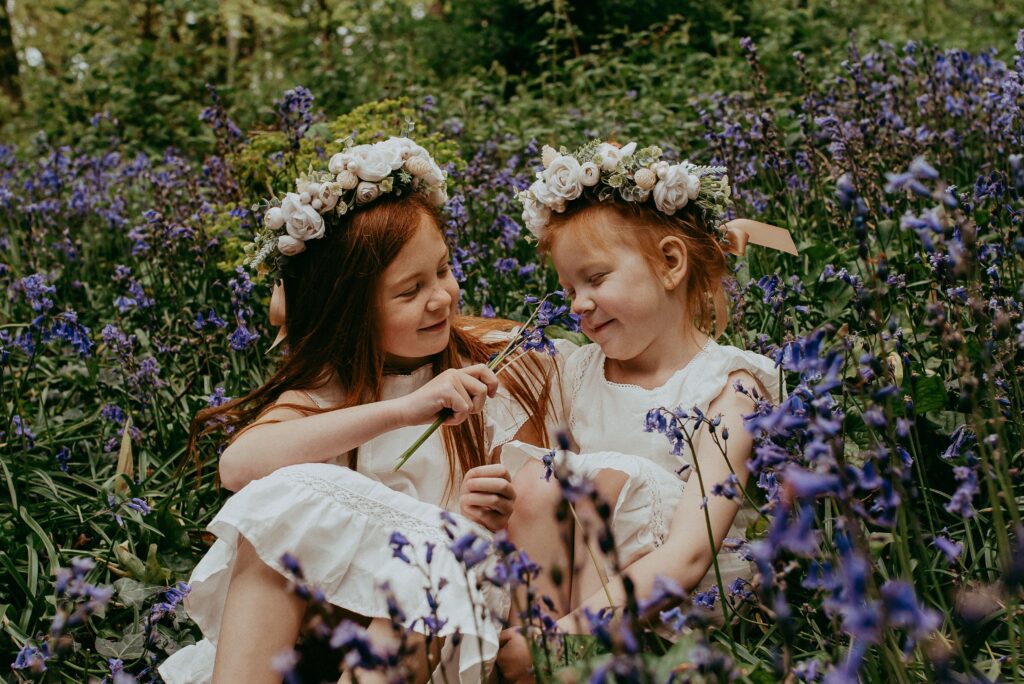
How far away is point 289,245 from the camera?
8.55 feet

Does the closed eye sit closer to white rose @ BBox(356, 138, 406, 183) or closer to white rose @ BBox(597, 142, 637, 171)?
white rose @ BBox(356, 138, 406, 183)

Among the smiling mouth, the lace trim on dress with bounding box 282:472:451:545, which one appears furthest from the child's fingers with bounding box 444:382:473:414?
the smiling mouth

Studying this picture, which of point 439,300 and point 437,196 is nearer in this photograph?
point 439,300

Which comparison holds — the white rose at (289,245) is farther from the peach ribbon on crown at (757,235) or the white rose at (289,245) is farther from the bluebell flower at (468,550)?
the bluebell flower at (468,550)

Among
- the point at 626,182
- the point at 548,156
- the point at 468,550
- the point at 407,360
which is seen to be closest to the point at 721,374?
the point at 626,182

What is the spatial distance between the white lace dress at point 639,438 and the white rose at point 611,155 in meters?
0.51

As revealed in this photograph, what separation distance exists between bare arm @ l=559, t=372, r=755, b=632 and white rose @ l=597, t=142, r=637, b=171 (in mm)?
717

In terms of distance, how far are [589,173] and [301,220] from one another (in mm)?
769

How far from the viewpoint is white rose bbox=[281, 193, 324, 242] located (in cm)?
256

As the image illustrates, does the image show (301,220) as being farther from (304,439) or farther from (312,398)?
(304,439)

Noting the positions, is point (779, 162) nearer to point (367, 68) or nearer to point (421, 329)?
point (421, 329)

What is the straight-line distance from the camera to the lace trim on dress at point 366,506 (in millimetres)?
2125

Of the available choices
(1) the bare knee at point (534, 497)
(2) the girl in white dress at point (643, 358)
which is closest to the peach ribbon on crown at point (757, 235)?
(2) the girl in white dress at point (643, 358)

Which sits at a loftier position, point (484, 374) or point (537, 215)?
point (537, 215)
